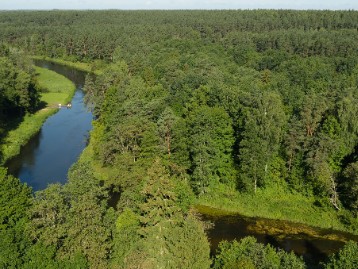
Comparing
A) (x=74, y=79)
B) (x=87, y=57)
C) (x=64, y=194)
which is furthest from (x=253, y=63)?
(x=87, y=57)

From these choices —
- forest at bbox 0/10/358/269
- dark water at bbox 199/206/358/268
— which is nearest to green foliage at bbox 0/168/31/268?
forest at bbox 0/10/358/269

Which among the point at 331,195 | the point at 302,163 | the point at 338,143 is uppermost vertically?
the point at 338,143

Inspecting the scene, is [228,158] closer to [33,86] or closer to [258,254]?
[258,254]

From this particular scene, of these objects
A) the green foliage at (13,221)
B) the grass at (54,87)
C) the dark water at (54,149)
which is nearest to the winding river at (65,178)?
the dark water at (54,149)

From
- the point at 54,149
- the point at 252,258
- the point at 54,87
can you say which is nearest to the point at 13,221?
the point at 252,258

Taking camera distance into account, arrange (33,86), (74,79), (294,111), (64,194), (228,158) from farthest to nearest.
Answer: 1. (74,79)
2. (33,86)
3. (294,111)
4. (228,158)
5. (64,194)

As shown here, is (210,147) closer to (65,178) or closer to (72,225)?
(65,178)
